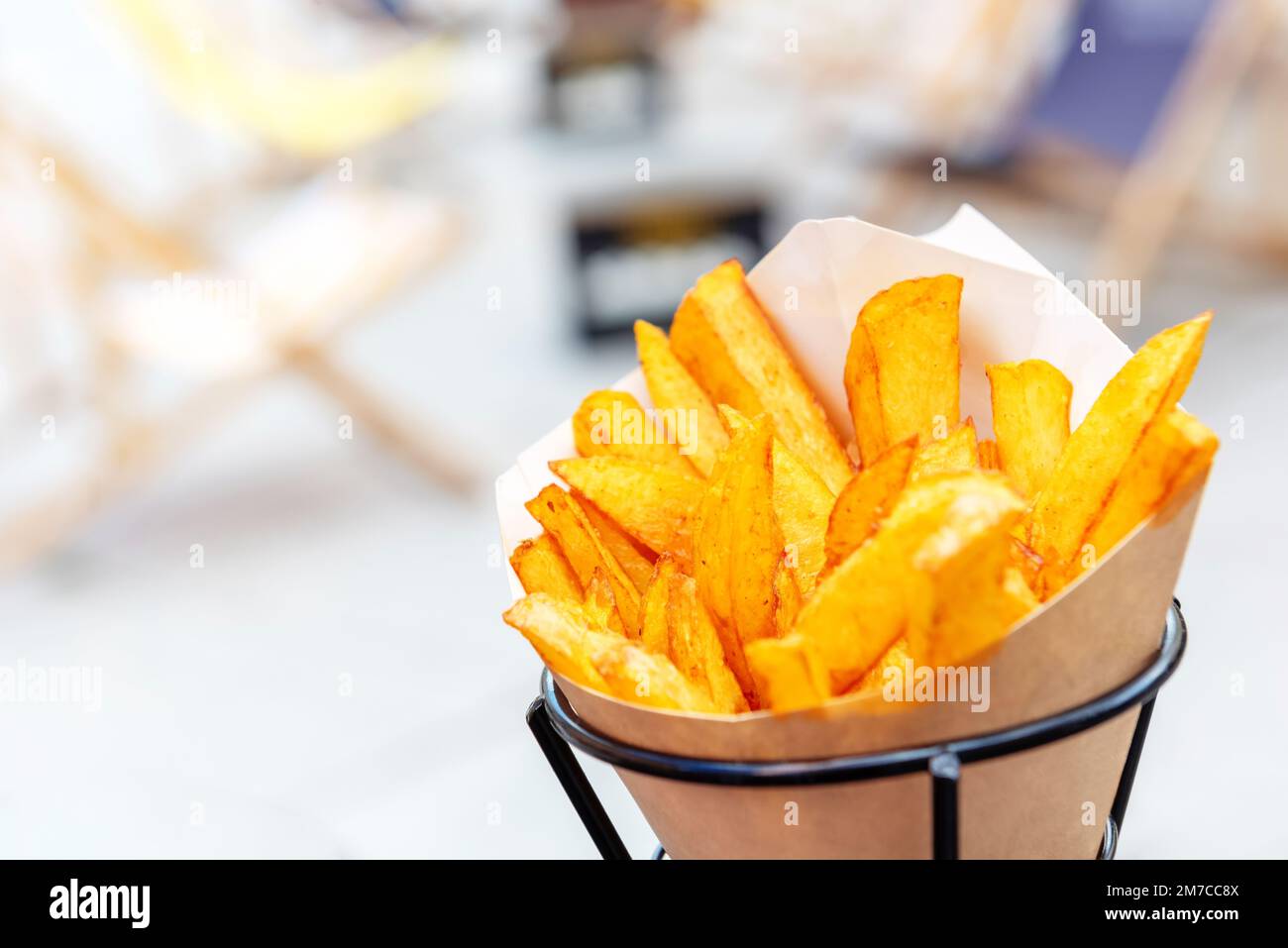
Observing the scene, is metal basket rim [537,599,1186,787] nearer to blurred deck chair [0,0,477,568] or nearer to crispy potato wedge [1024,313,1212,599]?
crispy potato wedge [1024,313,1212,599]

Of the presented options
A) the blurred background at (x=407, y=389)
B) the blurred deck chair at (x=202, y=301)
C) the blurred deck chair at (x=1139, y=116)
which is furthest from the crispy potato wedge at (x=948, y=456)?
the blurred deck chair at (x=1139, y=116)

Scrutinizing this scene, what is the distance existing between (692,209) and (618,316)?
0.38 m

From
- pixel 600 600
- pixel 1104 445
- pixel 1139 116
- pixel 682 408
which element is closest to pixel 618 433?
pixel 682 408

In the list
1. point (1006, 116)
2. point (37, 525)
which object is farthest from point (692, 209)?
point (37, 525)

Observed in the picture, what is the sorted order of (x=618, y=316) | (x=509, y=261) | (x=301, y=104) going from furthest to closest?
1. (x=509, y=261)
2. (x=301, y=104)
3. (x=618, y=316)

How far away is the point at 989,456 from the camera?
702mm

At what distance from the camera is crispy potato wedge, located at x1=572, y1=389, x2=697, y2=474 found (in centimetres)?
77

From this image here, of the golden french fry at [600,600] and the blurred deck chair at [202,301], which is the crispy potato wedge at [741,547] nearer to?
the golden french fry at [600,600]

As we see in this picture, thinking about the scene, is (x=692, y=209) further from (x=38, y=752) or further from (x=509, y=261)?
(x=38, y=752)

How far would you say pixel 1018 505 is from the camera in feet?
1.58

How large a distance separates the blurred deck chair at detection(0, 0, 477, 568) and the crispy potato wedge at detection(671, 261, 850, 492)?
2.27 meters

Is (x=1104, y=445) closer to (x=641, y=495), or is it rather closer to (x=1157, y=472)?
(x=1157, y=472)

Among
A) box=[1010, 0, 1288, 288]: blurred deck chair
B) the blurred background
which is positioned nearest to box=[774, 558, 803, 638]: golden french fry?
the blurred background

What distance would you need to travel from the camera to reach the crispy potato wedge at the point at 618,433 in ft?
2.51
